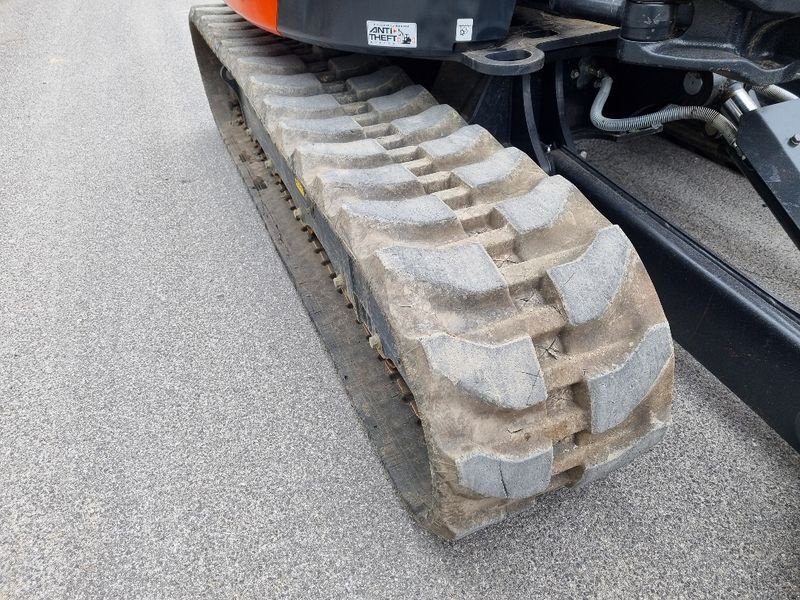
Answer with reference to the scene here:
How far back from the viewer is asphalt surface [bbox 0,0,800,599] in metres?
1.15

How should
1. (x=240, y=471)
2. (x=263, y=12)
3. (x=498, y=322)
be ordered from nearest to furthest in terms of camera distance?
1. (x=498, y=322)
2. (x=240, y=471)
3. (x=263, y=12)

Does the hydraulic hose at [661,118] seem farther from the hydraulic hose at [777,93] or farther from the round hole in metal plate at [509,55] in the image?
the round hole in metal plate at [509,55]

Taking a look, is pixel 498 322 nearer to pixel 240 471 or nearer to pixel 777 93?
pixel 240 471

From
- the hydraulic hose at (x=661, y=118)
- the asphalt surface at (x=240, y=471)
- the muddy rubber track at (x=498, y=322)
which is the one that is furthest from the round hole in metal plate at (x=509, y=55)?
the asphalt surface at (x=240, y=471)

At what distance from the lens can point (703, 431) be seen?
1412mm

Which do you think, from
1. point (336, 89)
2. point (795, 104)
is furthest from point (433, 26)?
point (795, 104)

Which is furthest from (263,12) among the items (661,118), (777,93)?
(777,93)

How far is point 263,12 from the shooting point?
1.45 meters

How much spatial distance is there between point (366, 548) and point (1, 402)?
1015mm

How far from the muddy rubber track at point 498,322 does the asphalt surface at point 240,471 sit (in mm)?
193

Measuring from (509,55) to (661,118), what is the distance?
52 cm

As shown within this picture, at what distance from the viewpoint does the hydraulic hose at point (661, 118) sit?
4.59 feet

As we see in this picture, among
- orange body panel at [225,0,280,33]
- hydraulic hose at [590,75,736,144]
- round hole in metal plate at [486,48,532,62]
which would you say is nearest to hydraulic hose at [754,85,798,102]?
hydraulic hose at [590,75,736,144]

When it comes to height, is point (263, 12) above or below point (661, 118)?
above
